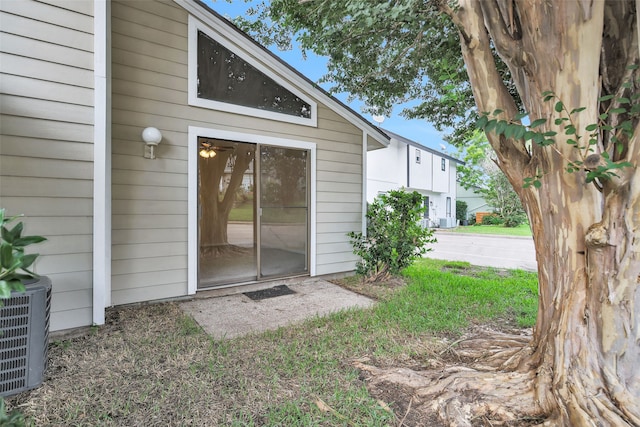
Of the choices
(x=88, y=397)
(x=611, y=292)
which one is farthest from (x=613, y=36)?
(x=88, y=397)

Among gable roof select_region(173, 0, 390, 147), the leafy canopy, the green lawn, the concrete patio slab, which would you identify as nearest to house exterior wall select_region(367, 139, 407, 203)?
the green lawn

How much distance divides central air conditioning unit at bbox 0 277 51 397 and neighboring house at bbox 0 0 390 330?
0.59 metres

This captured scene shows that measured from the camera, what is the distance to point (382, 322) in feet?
10.5

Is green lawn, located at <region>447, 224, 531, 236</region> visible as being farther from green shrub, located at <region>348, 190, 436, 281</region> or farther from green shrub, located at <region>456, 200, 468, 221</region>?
green shrub, located at <region>348, 190, 436, 281</region>

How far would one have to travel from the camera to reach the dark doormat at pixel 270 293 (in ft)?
13.6

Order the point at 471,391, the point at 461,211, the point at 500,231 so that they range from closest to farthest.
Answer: the point at 471,391, the point at 500,231, the point at 461,211

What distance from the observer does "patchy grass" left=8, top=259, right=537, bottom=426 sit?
1.81m

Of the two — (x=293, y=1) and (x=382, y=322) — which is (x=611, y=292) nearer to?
(x=382, y=322)

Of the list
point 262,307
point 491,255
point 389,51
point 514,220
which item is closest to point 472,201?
point 514,220

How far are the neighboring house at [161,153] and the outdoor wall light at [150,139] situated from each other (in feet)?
0.08

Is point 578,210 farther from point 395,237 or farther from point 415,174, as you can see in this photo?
point 415,174

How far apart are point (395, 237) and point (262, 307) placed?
2.33 m

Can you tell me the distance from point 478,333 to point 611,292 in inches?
62.5

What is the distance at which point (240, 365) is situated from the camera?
2340 mm
